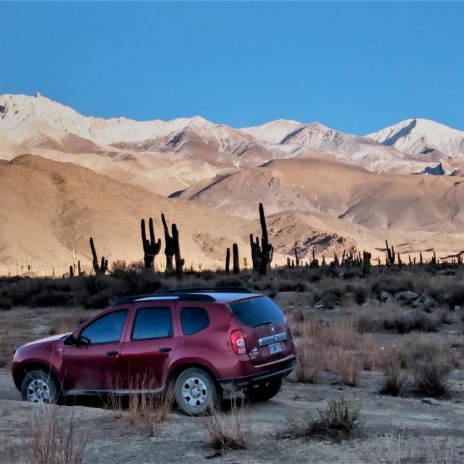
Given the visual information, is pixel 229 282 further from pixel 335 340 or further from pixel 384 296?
pixel 335 340

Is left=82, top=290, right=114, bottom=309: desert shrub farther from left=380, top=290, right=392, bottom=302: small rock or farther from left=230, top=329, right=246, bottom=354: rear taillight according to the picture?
left=230, top=329, right=246, bottom=354: rear taillight

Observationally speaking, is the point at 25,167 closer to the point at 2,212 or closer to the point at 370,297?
the point at 2,212

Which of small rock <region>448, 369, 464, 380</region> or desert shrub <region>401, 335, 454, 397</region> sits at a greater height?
desert shrub <region>401, 335, 454, 397</region>

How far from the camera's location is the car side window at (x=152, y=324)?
411 inches

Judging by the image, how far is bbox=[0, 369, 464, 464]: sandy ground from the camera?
25.1 feet

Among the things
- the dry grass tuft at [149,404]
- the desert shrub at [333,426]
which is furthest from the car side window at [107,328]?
the desert shrub at [333,426]

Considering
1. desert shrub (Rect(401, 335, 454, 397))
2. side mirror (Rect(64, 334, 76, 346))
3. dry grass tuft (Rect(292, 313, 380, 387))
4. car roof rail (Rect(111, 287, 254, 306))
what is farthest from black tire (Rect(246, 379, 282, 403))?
side mirror (Rect(64, 334, 76, 346))

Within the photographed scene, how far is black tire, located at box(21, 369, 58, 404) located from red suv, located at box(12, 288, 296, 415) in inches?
0.6

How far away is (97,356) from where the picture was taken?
1069 centimetres

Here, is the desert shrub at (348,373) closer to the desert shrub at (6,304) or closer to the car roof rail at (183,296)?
the car roof rail at (183,296)

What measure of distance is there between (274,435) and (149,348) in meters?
2.46

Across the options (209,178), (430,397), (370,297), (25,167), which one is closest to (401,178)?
(209,178)

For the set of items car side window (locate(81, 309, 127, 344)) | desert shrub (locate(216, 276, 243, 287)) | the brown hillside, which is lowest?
car side window (locate(81, 309, 127, 344))

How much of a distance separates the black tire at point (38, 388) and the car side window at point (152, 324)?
5.21ft
